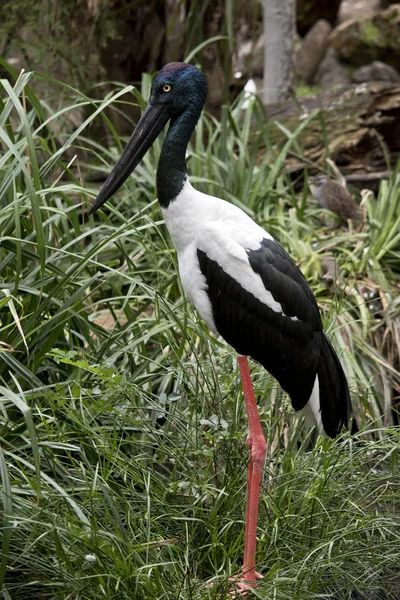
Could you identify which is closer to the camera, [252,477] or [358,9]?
[252,477]

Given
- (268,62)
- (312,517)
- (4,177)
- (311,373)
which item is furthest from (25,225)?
(268,62)

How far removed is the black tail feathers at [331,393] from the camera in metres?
3.48

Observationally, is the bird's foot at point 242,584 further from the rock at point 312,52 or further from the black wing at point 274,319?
the rock at point 312,52

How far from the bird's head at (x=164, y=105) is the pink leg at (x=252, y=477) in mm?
842

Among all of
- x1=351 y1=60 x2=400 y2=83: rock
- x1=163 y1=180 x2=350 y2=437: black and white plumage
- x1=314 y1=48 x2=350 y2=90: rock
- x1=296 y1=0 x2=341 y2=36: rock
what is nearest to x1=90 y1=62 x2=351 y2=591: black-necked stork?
x1=163 y1=180 x2=350 y2=437: black and white plumage

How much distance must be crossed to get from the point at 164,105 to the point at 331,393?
4.11ft

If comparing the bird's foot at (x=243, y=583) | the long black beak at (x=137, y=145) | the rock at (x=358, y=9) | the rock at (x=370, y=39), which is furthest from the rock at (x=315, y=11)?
the bird's foot at (x=243, y=583)

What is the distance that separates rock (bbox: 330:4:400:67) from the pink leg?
553 inches

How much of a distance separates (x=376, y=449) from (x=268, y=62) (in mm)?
5044

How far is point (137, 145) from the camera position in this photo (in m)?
3.50

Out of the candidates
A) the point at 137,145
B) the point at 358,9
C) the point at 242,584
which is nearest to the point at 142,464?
the point at 242,584

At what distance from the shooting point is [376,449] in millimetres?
3674

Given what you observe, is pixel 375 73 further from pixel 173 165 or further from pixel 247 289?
pixel 247 289

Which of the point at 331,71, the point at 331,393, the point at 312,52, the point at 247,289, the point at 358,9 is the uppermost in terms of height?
the point at 247,289
